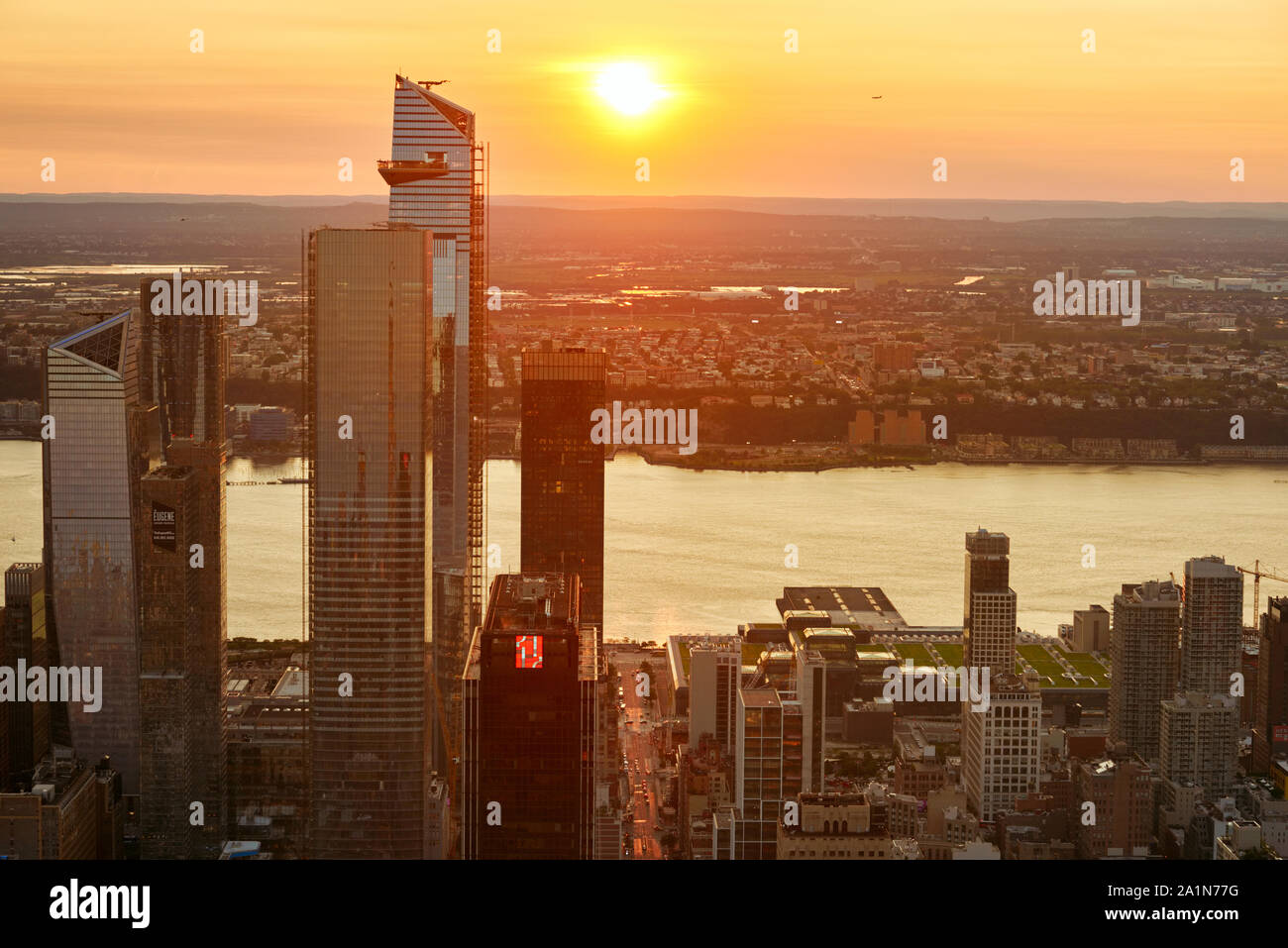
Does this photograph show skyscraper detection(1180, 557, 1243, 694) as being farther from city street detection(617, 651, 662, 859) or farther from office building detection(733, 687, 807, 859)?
city street detection(617, 651, 662, 859)

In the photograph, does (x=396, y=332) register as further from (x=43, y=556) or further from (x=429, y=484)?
(x=43, y=556)

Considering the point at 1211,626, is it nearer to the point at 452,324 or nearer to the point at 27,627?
the point at 452,324

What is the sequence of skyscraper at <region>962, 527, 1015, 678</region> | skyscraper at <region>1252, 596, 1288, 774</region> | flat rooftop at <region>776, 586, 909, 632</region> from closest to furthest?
skyscraper at <region>1252, 596, 1288, 774</region>, skyscraper at <region>962, 527, 1015, 678</region>, flat rooftop at <region>776, 586, 909, 632</region>

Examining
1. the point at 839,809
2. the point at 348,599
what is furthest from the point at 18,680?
the point at 839,809

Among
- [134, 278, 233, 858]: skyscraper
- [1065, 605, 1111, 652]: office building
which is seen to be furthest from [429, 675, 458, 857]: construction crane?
[1065, 605, 1111, 652]: office building

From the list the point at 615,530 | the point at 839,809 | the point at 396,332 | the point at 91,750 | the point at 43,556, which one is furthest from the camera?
the point at 615,530

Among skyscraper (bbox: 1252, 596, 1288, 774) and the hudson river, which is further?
the hudson river

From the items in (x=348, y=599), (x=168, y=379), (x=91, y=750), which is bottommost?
(x=91, y=750)
